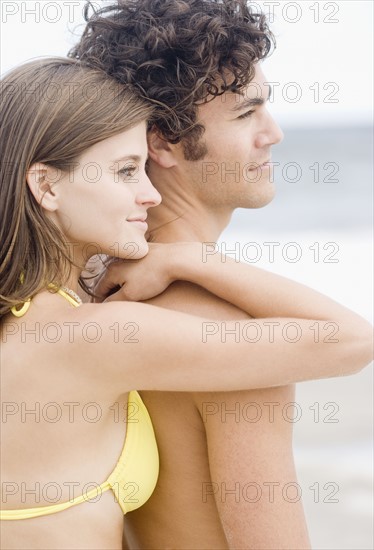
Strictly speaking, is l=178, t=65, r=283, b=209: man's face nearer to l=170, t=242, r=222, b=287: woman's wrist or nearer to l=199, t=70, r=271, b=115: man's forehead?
l=199, t=70, r=271, b=115: man's forehead

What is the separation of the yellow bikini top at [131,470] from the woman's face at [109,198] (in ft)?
0.55

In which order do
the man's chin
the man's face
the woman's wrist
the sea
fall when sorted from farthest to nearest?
the sea, the man's chin, the man's face, the woman's wrist

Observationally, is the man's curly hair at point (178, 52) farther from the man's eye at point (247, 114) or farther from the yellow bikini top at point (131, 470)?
the yellow bikini top at point (131, 470)

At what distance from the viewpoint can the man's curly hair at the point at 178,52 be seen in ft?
8.55

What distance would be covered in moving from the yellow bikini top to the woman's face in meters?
0.17

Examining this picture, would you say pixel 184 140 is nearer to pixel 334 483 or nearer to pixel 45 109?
pixel 45 109

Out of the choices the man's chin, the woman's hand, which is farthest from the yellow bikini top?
the man's chin

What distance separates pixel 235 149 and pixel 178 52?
32 centimetres

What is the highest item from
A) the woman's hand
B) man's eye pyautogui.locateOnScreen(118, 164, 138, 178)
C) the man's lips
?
man's eye pyautogui.locateOnScreen(118, 164, 138, 178)

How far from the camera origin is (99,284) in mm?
2625

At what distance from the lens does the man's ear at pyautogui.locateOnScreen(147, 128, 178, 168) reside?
2.72m

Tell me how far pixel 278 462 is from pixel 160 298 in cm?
53

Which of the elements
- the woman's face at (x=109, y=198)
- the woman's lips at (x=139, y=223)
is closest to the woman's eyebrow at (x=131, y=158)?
the woman's face at (x=109, y=198)

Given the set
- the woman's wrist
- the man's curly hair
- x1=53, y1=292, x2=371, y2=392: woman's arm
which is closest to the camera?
x1=53, y1=292, x2=371, y2=392: woman's arm
